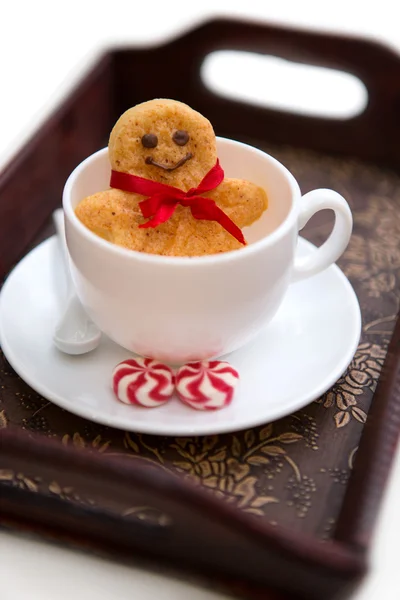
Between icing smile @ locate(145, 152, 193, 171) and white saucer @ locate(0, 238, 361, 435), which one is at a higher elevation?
icing smile @ locate(145, 152, 193, 171)

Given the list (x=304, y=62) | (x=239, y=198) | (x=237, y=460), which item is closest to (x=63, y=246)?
(x=239, y=198)

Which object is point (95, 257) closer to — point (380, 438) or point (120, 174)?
point (120, 174)

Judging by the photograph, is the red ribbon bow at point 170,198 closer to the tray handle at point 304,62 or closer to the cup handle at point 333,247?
the cup handle at point 333,247

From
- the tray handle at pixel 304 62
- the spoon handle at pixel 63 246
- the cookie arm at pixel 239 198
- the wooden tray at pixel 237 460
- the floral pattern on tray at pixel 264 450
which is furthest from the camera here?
the tray handle at pixel 304 62

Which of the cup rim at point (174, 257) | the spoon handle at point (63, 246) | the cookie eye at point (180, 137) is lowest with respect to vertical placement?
the spoon handle at point (63, 246)

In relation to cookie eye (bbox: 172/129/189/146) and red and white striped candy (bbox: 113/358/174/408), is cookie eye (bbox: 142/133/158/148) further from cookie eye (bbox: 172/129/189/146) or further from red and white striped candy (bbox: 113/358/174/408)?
red and white striped candy (bbox: 113/358/174/408)

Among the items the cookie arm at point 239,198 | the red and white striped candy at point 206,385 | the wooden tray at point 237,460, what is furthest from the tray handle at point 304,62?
the red and white striped candy at point 206,385

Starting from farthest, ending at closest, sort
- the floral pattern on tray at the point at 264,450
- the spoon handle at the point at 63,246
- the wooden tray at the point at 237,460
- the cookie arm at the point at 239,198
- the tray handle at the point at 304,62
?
the tray handle at the point at 304,62, the spoon handle at the point at 63,246, the cookie arm at the point at 239,198, the floral pattern on tray at the point at 264,450, the wooden tray at the point at 237,460

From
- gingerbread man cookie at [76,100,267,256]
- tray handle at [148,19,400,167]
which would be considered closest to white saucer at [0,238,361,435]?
gingerbread man cookie at [76,100,267,256]
